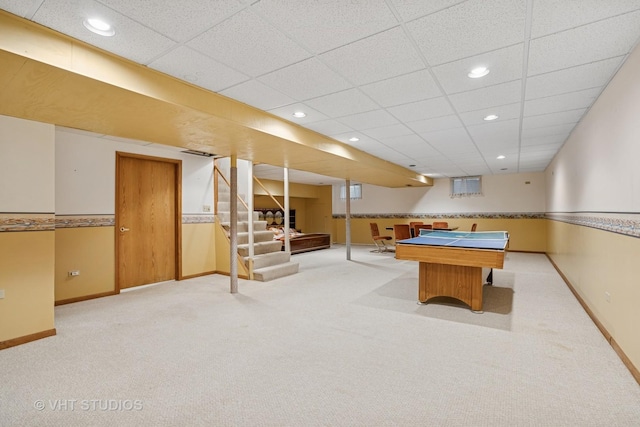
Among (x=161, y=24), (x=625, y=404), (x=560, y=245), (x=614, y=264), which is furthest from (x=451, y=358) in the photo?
(x=560, y=245)

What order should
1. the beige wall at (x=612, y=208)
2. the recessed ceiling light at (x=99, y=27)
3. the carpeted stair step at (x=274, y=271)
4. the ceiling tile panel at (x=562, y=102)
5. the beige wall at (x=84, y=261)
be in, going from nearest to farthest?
the recessed ceiling light at (x=99, y=27), the beige wall at (x=612, y=208), the ceiling tile panel at (x=562, y=102), the beige wall at (x=84, y=261), the carpeted stair step at (x=274, y=271)

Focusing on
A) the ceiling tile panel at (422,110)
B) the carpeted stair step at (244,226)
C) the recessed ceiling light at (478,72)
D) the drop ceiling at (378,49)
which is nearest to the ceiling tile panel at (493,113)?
the drop ceiling at (378,49)

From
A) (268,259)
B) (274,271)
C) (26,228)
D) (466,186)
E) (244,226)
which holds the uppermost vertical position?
(466,186)

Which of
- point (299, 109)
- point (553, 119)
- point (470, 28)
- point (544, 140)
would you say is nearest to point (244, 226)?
point (299, 109)

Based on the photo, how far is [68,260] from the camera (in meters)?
4.34

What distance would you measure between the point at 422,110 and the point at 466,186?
728 centimetres

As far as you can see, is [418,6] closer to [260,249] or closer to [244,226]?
[260,249]

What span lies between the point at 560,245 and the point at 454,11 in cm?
592

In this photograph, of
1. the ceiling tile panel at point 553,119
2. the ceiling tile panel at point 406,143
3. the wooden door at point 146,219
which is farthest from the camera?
the wooden door at point 146,219

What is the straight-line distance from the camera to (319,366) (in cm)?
248

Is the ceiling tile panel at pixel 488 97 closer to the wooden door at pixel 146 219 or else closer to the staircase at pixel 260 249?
the staircase at pixel 260 249

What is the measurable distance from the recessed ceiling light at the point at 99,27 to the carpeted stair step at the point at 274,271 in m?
4.23

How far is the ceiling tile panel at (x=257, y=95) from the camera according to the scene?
9.48 feet

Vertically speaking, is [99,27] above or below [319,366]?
above
